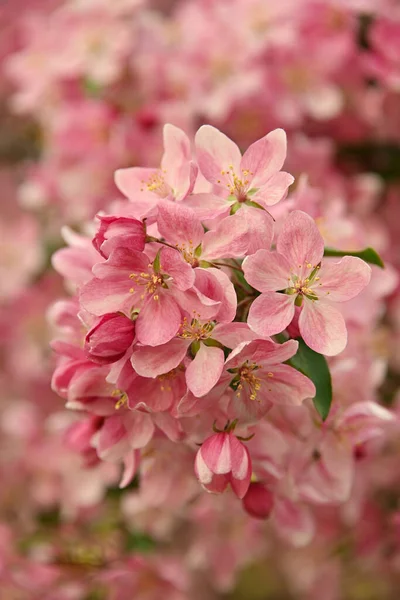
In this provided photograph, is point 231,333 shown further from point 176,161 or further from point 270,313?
point 176,161

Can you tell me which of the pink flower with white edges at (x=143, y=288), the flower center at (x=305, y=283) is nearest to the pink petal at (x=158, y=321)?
the pink flower with white edges at (x=143, y=288)

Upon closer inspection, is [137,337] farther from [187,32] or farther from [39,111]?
[39,111]

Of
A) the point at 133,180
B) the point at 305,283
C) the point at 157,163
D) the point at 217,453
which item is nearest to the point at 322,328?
the point at 305,283

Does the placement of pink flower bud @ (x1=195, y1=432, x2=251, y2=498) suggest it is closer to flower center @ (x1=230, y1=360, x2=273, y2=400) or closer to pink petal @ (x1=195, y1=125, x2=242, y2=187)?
flower center @ (x1=230, y1=360, x2=273, y2=400)

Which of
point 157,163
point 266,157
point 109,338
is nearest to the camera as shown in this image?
point 109,338

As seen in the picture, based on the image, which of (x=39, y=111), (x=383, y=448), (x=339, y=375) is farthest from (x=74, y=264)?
(x=39, y=111)
